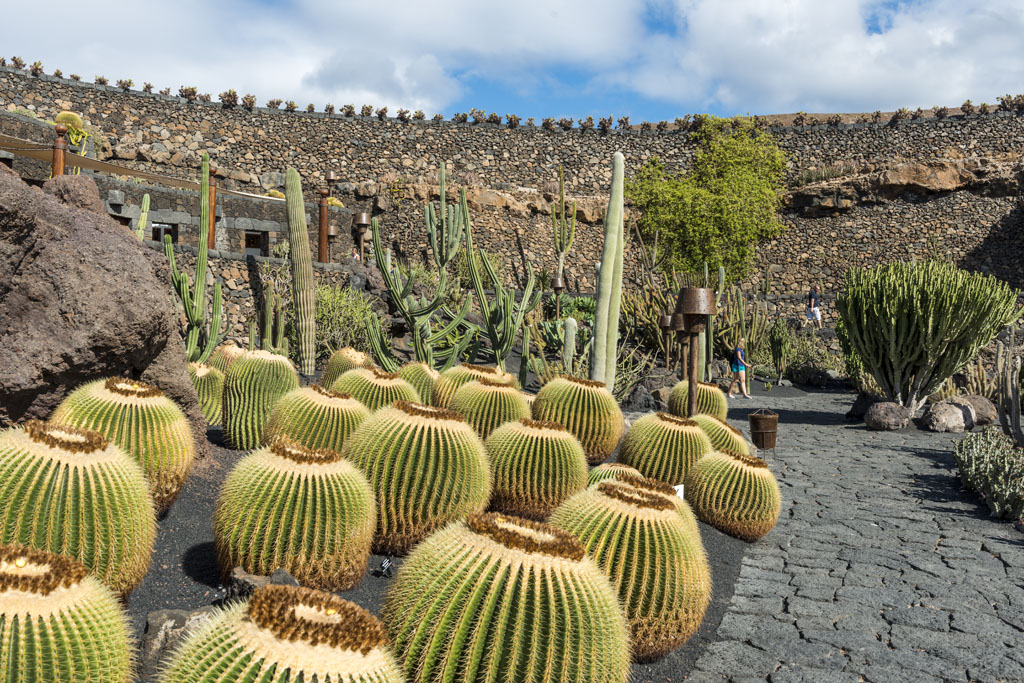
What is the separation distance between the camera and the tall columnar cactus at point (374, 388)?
18.1ft

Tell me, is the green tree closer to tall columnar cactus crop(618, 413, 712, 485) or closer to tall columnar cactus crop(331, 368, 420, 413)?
tall columnar cactus crop(618, 413, 712, 485)

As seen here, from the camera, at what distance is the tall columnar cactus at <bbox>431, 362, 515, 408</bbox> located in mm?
6250

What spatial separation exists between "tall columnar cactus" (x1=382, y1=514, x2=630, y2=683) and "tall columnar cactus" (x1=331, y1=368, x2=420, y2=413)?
301cm

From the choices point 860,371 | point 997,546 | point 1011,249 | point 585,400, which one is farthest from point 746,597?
point 1011,249

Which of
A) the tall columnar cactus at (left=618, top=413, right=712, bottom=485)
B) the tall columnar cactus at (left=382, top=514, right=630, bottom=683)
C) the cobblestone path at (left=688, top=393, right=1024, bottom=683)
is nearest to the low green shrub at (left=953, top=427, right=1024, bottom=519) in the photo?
the cobblestone path at (left=688, top=393, right=1024, bottom=683)

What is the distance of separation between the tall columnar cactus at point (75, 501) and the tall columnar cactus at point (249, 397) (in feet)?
8.77

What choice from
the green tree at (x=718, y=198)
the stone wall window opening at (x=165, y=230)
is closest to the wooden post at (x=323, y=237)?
the stone wall window opening at (x=165, y=230)


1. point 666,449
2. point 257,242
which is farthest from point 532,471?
point 257,242

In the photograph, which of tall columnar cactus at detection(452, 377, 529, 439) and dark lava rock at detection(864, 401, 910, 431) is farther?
dark lava rock at detection(864, 401, 910, 431)

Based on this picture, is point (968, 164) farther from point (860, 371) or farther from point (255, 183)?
point (255, 183)

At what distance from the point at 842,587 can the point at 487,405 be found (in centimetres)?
272

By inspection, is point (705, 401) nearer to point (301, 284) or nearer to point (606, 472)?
point (606, 472)

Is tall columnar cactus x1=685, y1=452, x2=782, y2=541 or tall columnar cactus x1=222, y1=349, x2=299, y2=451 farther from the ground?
tall columnar cactus x1=222, y1=349, x2=299, y2=451

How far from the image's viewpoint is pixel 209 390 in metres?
6.46
